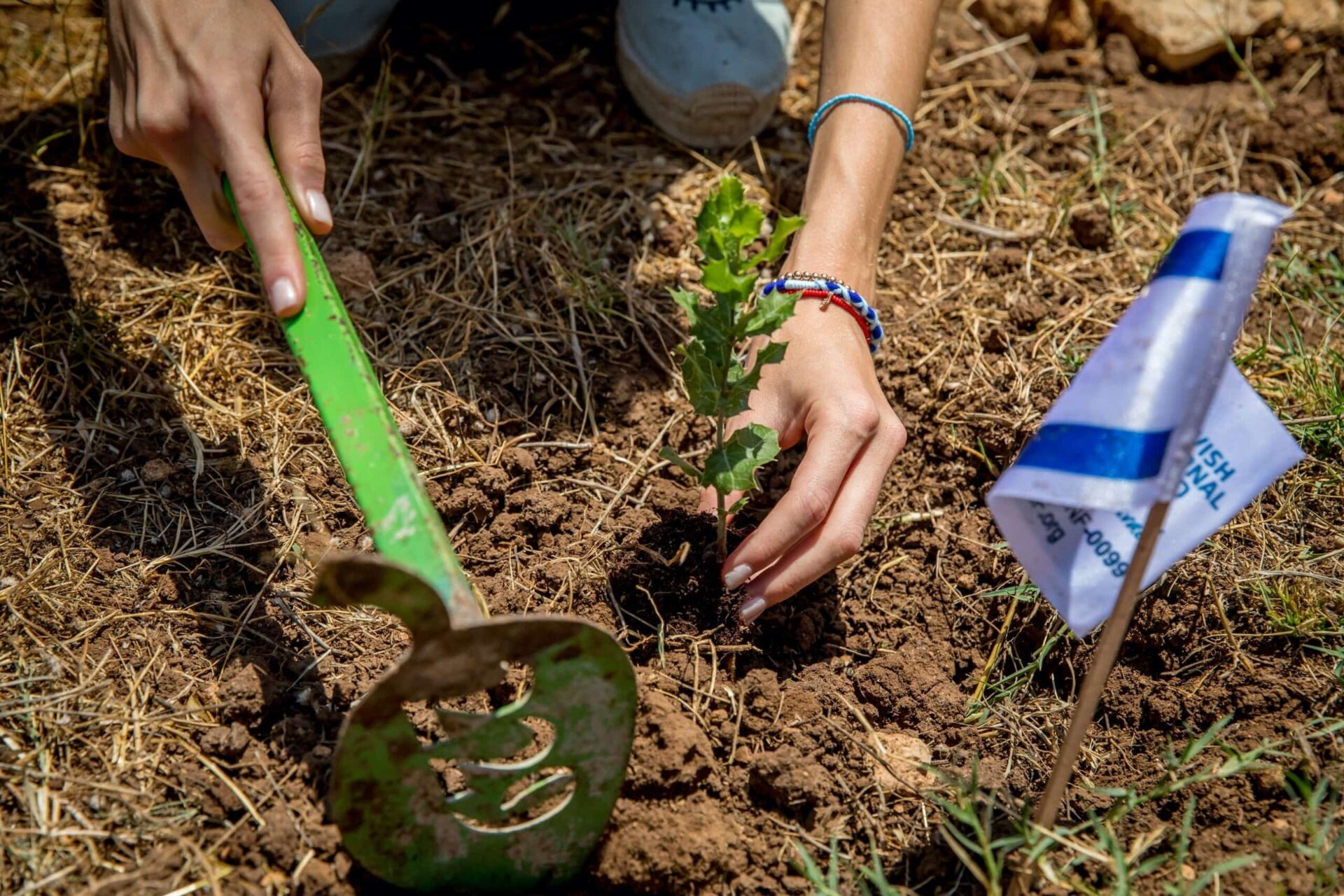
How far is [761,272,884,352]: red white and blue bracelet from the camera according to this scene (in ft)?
7.24

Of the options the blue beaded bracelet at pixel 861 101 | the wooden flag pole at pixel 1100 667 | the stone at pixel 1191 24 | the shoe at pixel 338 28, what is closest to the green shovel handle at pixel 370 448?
the wooden flag pole at pixel 1100 667

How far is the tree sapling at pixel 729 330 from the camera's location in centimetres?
163

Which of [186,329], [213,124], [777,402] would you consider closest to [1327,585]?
[777,402]

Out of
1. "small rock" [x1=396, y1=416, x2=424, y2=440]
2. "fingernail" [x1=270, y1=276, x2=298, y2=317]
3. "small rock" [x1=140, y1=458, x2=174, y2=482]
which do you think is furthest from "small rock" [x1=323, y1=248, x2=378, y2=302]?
"fingernail" [x1=270, y1=276, x2=298, y2=317]

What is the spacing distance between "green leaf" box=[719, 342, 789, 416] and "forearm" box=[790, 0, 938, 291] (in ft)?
2.04

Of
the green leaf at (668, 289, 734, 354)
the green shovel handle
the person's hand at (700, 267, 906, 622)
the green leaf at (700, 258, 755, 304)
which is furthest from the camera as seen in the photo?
the person's hand at (700, 267, 906, 622)

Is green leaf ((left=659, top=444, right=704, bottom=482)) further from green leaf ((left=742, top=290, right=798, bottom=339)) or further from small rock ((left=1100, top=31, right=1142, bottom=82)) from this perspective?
small rock ((left=1100, top=31, right=1142, bottom=82))

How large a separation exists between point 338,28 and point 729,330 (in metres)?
1.98

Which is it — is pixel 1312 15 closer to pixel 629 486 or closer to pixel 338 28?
pixel 629 486

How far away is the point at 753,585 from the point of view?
2.00 m

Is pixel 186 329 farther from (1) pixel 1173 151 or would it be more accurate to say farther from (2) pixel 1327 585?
(1) pixel 1173 151

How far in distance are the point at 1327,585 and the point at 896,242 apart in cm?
137

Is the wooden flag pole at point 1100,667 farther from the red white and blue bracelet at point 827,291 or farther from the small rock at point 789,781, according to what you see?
the red white and blue bracelet at point 827,291

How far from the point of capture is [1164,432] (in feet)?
4.48
